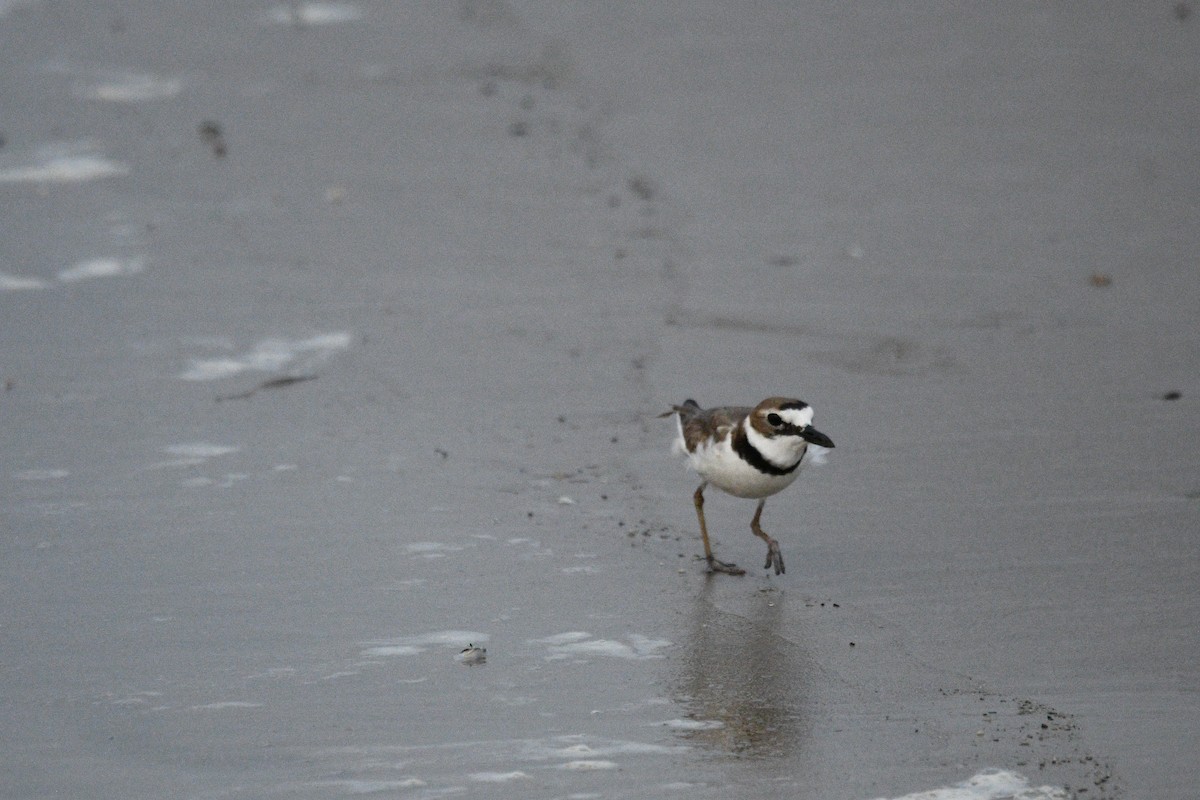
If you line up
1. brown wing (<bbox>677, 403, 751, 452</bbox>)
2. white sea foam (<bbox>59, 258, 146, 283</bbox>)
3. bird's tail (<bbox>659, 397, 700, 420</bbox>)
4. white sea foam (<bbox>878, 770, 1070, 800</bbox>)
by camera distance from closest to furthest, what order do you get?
white sea foam (<bbox>878, 770, 1070, 800</bbox>) → brown wing (<bbox>677, 403, 751, 452</bbox>) → bird's tail (<bbox>659, 397, 700, 420</bbox>) → white sea foam (<bbox>59, 258, 146, 283</bbox>)

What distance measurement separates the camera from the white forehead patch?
6227 millimetres

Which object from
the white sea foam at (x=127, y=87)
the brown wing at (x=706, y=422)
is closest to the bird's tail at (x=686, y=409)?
the brown wing at (x=706, y=422)

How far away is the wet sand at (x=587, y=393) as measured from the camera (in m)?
5.04

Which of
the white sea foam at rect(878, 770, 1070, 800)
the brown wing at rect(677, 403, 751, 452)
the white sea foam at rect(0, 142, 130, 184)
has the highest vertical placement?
the white sea foam at rect(0, 142, 130, 184)

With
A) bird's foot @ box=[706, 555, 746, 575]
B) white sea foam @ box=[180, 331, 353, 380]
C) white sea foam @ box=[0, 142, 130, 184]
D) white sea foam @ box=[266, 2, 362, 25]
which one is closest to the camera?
bird's foot @ box=[706, 555, 746, 575]

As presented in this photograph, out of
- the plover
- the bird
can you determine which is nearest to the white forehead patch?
the bird

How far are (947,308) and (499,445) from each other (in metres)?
3.03

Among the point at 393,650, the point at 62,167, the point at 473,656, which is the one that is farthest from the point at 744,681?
the point at 62,167

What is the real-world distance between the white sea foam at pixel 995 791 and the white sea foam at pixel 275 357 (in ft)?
15.8

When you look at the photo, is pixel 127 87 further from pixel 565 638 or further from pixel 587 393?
pixel 565 638

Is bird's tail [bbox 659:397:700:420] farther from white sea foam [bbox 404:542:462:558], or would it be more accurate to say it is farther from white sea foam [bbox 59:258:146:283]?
white sea foam [bbox 59:258:146:283]

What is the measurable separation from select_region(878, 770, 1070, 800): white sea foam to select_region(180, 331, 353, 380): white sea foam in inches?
189

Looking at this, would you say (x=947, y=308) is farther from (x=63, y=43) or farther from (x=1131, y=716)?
(x=63, y=43)

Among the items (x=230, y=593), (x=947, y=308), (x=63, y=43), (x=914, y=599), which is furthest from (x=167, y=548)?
(x=63, y=43)
